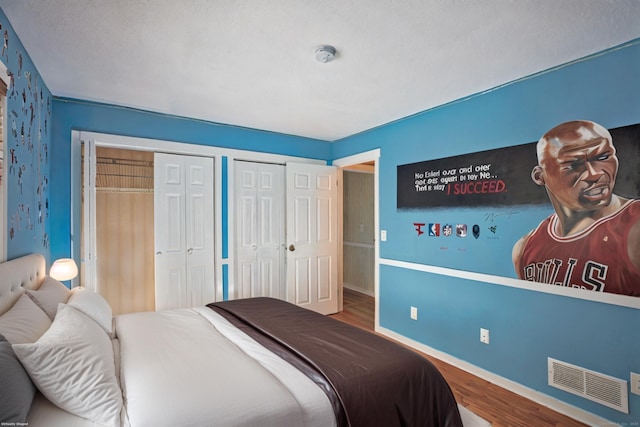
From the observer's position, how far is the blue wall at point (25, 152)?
1.84 meters

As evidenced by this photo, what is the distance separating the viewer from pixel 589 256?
2121 millimetres

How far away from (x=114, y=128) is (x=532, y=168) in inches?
144

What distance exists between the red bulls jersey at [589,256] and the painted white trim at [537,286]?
31 mm

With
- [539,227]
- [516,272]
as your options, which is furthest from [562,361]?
[539,227]

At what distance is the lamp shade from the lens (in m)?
2.54

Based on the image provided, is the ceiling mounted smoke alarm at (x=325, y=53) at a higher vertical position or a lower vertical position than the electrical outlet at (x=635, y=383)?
higher

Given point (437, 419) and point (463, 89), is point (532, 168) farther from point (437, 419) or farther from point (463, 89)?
point (437, 419)

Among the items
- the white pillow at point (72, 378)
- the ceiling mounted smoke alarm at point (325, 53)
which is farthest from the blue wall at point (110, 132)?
the white pillow at point (72, 378)

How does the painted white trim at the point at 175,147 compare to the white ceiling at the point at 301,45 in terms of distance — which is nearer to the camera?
the white ceiling at the point at 301,45

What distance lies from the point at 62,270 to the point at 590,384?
12.6ft

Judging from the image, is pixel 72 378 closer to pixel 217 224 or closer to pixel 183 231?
pixel 183 231

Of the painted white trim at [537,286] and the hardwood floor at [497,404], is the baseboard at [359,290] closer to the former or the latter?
the painted white trim at [537,286]

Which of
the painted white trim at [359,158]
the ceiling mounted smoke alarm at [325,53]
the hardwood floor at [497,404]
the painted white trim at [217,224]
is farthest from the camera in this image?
the painted white trim at [359,158]

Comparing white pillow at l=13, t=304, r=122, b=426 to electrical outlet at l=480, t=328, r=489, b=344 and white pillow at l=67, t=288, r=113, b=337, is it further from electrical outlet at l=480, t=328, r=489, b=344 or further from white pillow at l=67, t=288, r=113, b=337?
electrical outlet at l=480, t=328, r=489, b=344
